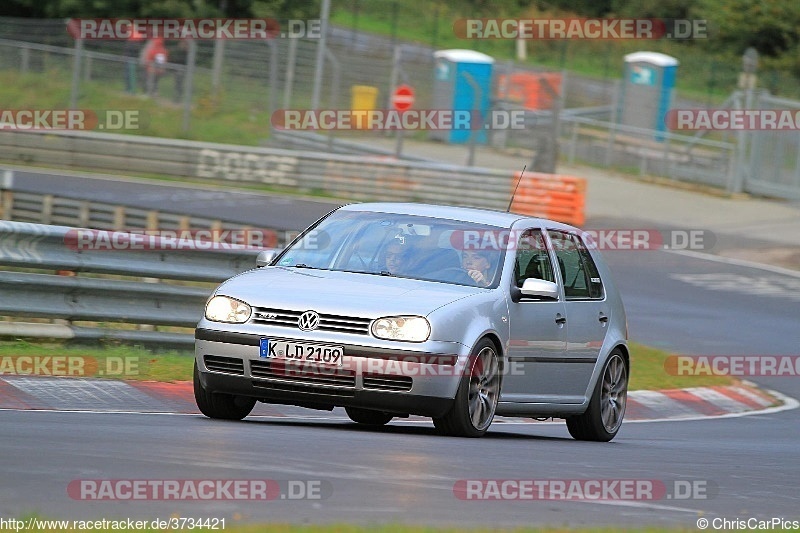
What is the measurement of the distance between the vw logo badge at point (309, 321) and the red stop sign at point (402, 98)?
87.6ft

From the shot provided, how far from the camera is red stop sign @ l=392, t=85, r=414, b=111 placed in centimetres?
3591

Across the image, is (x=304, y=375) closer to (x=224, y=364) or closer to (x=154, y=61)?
(x=224, y=364)

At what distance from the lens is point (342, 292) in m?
9.55

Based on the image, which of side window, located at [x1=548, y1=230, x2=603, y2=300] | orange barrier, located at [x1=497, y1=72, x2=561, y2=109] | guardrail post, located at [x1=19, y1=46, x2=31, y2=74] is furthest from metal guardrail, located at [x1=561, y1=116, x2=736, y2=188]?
side window, located at [x1=548, y1=230, x2=603, y2=300]

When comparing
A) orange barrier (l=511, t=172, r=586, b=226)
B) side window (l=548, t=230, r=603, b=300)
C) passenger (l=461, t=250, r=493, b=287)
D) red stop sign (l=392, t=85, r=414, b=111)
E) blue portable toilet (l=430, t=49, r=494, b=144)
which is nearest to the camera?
passenger (l=461, t=250, r=493, b=287)

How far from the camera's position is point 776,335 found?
2050 centimetres

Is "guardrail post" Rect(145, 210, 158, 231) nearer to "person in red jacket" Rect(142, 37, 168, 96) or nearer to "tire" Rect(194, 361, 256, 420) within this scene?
"tire" Rect(194, 361, 256, 420)

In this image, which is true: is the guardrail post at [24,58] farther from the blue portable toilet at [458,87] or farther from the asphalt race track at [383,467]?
the asphalt race track at [383,467]

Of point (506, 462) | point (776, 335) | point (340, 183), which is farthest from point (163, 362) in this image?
point (340, 183)

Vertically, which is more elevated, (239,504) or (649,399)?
(239,504)

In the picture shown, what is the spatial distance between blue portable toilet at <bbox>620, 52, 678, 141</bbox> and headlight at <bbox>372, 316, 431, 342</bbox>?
30.2 metres

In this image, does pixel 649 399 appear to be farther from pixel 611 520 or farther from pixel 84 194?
pixel 84 194

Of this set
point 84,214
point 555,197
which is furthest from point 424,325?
point 555,197

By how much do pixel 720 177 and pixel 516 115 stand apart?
16.6 ft
